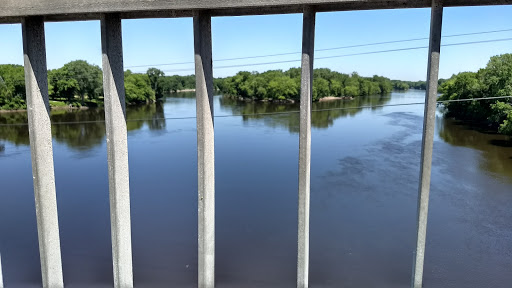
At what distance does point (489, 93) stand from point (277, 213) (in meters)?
22.2

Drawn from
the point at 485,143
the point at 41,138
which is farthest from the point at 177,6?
the point at 485,143

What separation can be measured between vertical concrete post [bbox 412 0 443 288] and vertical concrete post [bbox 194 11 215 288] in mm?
2899

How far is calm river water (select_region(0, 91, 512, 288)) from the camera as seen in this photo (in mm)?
8648

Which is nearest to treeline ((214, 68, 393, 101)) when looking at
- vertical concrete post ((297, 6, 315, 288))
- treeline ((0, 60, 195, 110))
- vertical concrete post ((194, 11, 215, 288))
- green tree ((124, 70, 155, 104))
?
green tree ((124, 70, 155, 104))

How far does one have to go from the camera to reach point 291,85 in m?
51.8

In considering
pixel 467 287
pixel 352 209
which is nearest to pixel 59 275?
pixel 467 287

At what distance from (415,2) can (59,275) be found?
251 inches

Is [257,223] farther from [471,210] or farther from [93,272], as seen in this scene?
[471,210]

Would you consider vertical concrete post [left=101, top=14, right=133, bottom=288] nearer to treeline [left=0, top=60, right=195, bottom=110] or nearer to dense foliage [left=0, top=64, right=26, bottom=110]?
treeline [left=0, top=60, right=195, bottom=110]

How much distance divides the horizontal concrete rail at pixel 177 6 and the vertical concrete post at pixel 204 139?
32cm

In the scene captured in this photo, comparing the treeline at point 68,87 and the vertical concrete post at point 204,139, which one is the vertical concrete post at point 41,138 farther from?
the treeline at point 68,87

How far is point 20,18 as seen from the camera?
5.63 m

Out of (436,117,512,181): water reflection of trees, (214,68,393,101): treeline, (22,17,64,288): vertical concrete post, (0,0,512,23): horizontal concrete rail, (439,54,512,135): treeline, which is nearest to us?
(0,0,512,23): horizontal concrete rail

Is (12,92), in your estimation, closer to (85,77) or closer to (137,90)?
(85,77)
